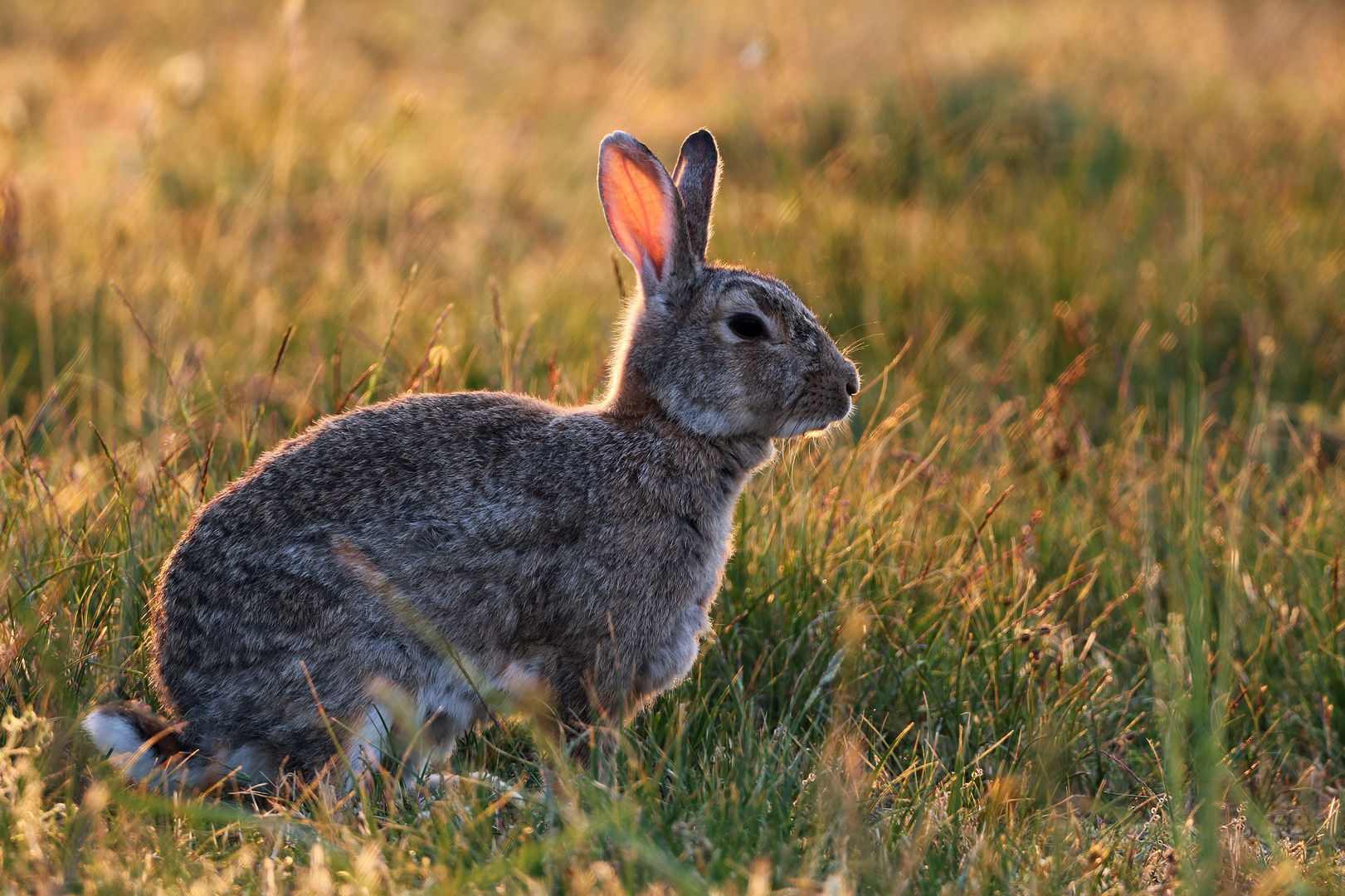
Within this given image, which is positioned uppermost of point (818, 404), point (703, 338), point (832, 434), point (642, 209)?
point (642, 209)

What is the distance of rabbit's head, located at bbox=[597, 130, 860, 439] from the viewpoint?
13.1 ft

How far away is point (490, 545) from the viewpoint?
357 centimetres

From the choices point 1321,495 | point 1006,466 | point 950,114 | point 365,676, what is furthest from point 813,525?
point 950,114

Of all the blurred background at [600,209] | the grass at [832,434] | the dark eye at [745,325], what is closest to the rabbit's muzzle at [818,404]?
the dark eye at [745,325]

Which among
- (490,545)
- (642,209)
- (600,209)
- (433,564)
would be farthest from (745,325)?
(600,209)

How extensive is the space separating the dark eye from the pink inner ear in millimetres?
284

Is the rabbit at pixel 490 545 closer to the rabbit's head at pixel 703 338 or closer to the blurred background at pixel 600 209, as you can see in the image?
the rabbit's head at pixel 703 338

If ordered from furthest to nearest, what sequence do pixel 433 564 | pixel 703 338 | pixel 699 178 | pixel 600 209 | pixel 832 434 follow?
1. pixel 600 209
2. pixel 832 434
3. pixel 699 178
4. pixel 703 338
5. pixel 433 564

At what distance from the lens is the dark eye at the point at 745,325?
4.05 m

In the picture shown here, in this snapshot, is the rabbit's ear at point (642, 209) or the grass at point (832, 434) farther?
the rabbit's ear at point (642, 209)

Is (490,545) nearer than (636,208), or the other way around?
(490,545)

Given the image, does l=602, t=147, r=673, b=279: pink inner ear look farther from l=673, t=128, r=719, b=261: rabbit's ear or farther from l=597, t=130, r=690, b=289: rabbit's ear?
l=673, t=128, r=719, b=261: rabbit's ear

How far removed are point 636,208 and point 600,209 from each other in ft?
15.7

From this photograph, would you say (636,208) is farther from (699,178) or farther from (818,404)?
(818,404)
